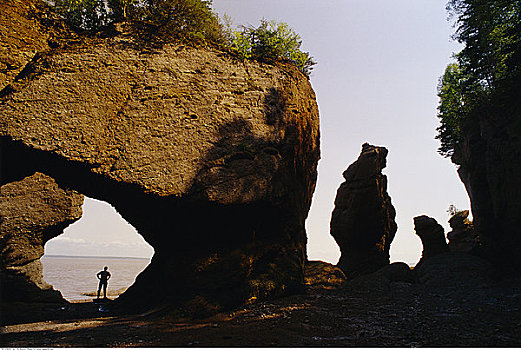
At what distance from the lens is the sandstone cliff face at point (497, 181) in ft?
53.5

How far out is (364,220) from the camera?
23.9 m

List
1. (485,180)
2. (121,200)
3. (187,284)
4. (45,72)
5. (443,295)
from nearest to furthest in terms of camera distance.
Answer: (45,72) < (187,284) < (121,200) < (443,295) < (485,180)

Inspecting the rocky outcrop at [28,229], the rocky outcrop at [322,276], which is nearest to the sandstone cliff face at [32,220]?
the rocky outcrop at [28,229]

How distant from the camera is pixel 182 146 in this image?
894 cm

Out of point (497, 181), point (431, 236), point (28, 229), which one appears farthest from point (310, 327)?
point (431, 236)

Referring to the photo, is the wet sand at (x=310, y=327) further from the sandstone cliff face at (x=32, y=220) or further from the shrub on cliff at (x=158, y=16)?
the shrub on cliff at (x=158, y=16)

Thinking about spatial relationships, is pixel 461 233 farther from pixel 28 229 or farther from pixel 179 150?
pixel 28 229

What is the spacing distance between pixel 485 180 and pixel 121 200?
2292 cm

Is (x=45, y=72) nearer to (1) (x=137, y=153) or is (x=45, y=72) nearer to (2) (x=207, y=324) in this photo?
(1) (x=137, y=153)

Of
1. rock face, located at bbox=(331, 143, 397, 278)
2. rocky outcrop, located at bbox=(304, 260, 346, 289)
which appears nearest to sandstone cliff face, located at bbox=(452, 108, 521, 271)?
rock face, located at bbox=(331, 143, 397, 278)

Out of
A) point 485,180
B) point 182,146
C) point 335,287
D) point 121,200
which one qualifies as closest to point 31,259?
point 121,200

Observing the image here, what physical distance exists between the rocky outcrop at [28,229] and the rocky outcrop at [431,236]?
28512mm

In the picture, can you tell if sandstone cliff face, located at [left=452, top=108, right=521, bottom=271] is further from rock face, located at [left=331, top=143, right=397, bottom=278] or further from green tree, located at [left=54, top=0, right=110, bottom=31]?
green tree, located at [left=54, top=0, right=110, bottom=31]

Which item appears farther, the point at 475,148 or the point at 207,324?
the point at 475,148
